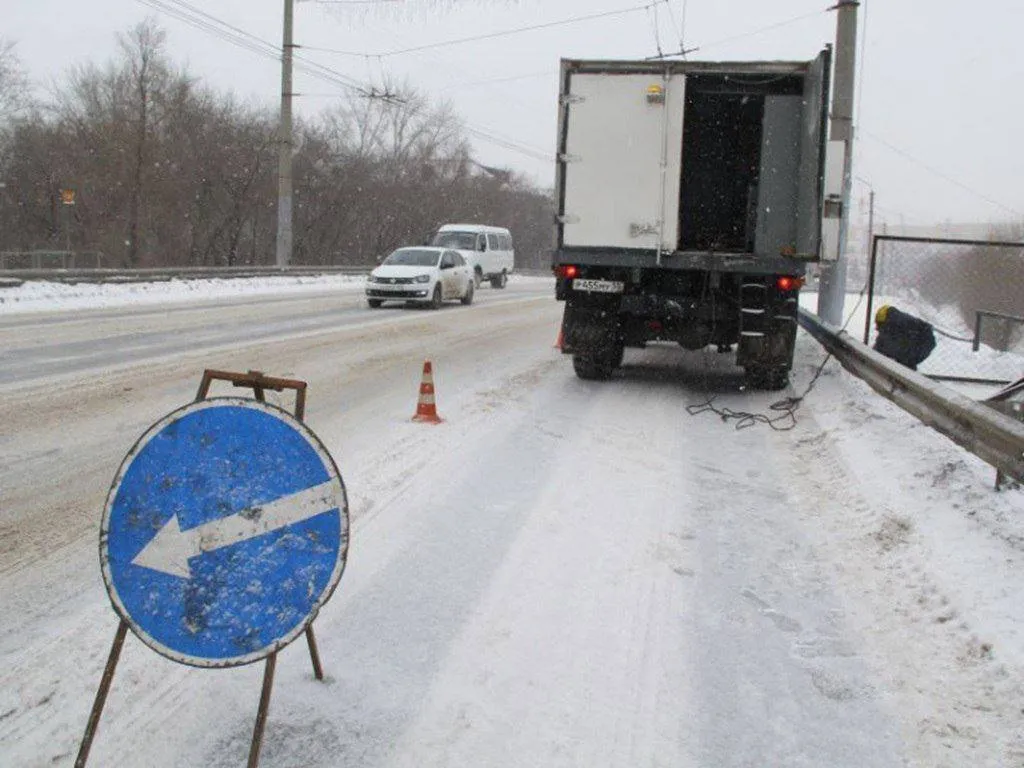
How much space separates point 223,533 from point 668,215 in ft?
27.9

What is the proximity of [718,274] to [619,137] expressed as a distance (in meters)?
1.82

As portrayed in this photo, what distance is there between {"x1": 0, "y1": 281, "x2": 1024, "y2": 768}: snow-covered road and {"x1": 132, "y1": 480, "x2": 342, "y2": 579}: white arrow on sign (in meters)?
0.73

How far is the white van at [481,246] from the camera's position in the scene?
1313 inches

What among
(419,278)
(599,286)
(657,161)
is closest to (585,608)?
(599,286)

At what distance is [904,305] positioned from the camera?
18938mm

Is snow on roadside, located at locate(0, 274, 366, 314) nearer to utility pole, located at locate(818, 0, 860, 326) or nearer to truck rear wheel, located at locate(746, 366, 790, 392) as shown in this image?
truck rear wheel, located at locate(746, 366, 790, 392)

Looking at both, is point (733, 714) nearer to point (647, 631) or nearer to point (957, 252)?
point (647, 631)

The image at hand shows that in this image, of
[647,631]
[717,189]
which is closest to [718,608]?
[647,631]

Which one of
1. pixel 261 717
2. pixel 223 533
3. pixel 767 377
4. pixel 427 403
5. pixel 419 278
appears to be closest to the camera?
pixel 223 533

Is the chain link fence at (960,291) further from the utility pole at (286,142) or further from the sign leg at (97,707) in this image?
the utility pole at (286,142)

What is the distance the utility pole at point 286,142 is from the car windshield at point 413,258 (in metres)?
8.75

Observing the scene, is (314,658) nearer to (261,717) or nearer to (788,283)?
(261,717)

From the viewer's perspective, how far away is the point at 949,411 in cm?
651

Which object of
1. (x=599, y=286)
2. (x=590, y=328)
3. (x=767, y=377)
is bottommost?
(x=767, y=377)
